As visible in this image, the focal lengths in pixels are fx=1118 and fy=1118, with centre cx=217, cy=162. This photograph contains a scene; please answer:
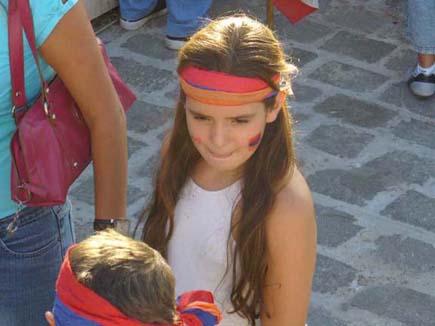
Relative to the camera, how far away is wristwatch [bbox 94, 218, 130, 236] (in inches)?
115

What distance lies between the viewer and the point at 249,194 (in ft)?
9.28

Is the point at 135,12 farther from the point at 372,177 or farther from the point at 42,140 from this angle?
the point at 42,140

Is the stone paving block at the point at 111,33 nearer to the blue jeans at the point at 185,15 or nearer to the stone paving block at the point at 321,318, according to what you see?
the blue jeans at the point at 185,15

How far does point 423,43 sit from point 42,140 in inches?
149

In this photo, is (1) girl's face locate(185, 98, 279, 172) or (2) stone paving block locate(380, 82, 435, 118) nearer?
(1) girl's face locate(185, 98, 279, 172)

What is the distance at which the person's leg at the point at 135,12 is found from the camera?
6727 mm

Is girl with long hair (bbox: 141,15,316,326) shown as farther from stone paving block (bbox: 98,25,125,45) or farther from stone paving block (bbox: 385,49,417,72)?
stone paving block (bbox: 98,25,125,45)

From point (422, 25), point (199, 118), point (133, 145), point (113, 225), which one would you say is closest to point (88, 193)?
point (133, 145)

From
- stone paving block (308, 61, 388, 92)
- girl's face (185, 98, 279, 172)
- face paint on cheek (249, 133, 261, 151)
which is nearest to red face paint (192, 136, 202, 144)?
girl's face (185, 98, 279, 172)

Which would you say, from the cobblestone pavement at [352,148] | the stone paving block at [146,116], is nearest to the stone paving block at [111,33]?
A: the cobblestone pavement at [352,148]

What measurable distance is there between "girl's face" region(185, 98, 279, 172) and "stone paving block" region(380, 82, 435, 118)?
3327mm

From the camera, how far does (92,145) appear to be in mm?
2906

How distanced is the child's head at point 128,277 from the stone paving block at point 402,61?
4.33 m

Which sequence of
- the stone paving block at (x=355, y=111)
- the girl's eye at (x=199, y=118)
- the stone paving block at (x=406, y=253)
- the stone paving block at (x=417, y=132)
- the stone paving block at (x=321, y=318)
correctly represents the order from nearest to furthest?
the girl's eye at (x=199, y=118), the stone paving block at (x=321, y=318), the stone paving block at (x=406, y=253), the stone paving block at (x=417, y=132), the stone paving block at (x=355, y=111)
